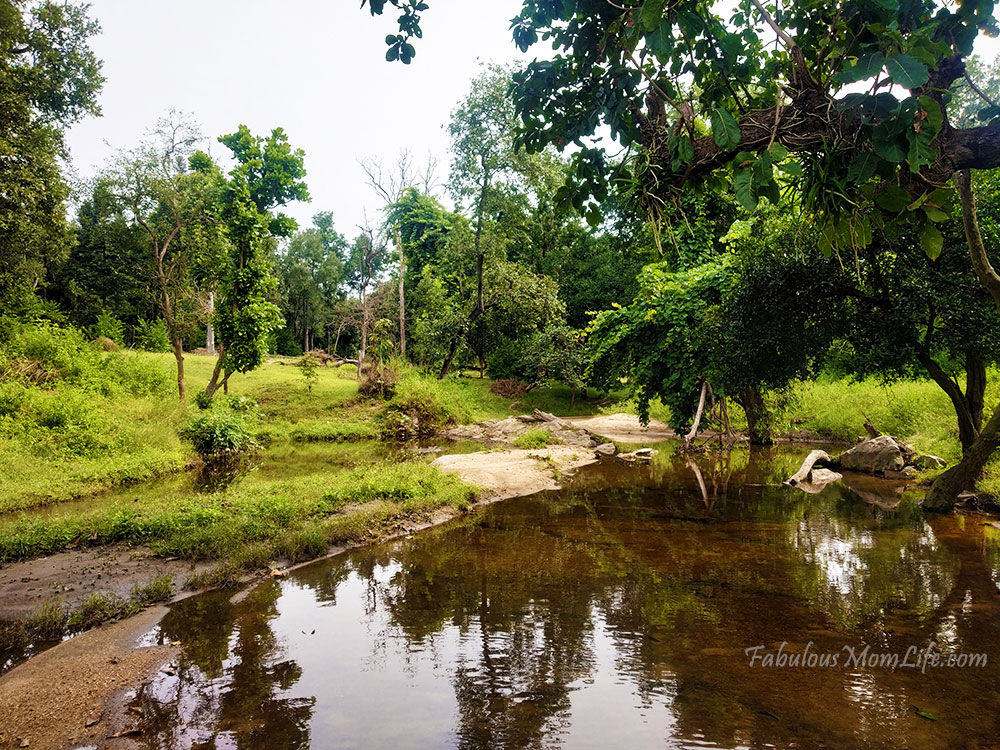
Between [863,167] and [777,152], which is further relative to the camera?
[777,152]

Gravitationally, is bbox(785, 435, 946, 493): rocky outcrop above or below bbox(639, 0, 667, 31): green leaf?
below

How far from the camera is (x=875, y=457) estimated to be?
1521 cm

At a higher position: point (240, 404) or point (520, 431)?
point (240, 404)

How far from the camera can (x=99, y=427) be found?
13609 millimetres

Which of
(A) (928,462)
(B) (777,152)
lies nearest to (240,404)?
(B) (777,152)

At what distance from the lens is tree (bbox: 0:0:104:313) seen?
13.6 metres

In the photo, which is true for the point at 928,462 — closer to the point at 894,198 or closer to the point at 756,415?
the point at 756,415

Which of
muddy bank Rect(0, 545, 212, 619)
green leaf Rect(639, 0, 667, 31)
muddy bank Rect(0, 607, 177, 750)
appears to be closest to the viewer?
green leaf Rect(639, 0, 667, 31)

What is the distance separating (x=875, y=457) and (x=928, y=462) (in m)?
1.14

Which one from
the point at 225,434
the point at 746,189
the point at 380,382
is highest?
the point at 746,189

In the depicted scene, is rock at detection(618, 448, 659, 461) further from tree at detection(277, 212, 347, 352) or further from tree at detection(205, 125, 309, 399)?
tree at detection(277, 212, 347, 352)

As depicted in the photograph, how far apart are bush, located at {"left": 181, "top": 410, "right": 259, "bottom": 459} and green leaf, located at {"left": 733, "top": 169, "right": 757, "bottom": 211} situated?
15931 millimetres

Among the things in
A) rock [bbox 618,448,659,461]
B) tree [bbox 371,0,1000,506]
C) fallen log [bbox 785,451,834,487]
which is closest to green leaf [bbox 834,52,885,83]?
tree [bbox 371,0,1000,506]

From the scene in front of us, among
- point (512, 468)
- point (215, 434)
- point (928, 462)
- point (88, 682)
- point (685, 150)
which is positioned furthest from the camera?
point (215, 434)
